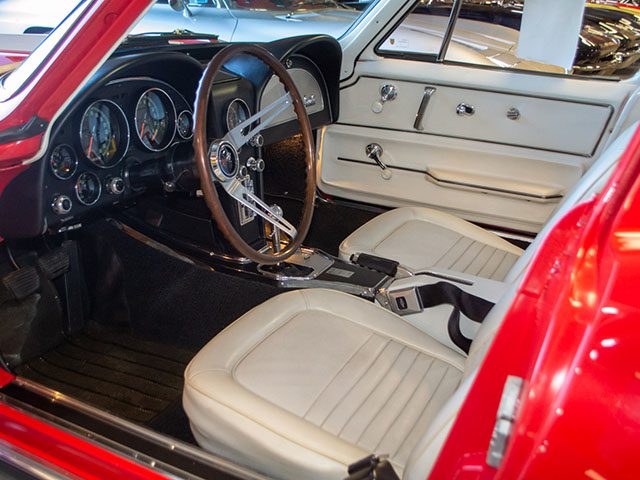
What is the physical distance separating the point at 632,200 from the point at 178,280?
1540 millimetres

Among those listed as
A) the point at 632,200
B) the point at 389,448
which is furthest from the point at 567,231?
the point at 389,448

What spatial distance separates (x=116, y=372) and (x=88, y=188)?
66 centimetres

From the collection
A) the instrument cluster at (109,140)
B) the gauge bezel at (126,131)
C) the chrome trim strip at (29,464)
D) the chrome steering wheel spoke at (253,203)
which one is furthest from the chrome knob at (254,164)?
the chrome trim strip at (29,464)

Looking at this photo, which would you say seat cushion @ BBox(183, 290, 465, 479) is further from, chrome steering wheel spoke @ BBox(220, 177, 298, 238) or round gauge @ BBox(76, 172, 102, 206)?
round gauge @ BBox(76, 172, 102, 206)

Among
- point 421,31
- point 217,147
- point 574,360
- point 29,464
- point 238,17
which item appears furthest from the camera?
point 238,17

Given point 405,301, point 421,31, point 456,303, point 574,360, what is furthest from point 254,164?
point 574,360

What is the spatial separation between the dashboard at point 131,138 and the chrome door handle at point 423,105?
563 millimetres

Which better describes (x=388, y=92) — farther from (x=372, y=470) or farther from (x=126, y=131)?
(x=372, y=470)

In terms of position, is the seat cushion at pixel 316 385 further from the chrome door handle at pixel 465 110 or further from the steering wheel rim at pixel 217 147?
the chrome door handle at pixel 465 110

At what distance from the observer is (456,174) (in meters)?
2.29

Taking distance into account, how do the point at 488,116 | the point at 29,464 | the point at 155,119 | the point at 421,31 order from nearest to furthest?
the point at 29,464 → the point at 155,119 → the point at 488,116 → the point at 421,31

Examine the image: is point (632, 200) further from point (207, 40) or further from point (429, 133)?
point (207, 40)

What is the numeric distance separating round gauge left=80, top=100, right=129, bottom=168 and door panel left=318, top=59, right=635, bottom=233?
43.4 inches

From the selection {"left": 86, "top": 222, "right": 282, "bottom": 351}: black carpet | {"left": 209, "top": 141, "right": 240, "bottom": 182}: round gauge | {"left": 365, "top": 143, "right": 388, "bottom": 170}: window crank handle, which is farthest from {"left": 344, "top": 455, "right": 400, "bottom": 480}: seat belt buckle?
{"left": 365, "top": 143, "right": 388, "bottom": 170}: window crank handle
